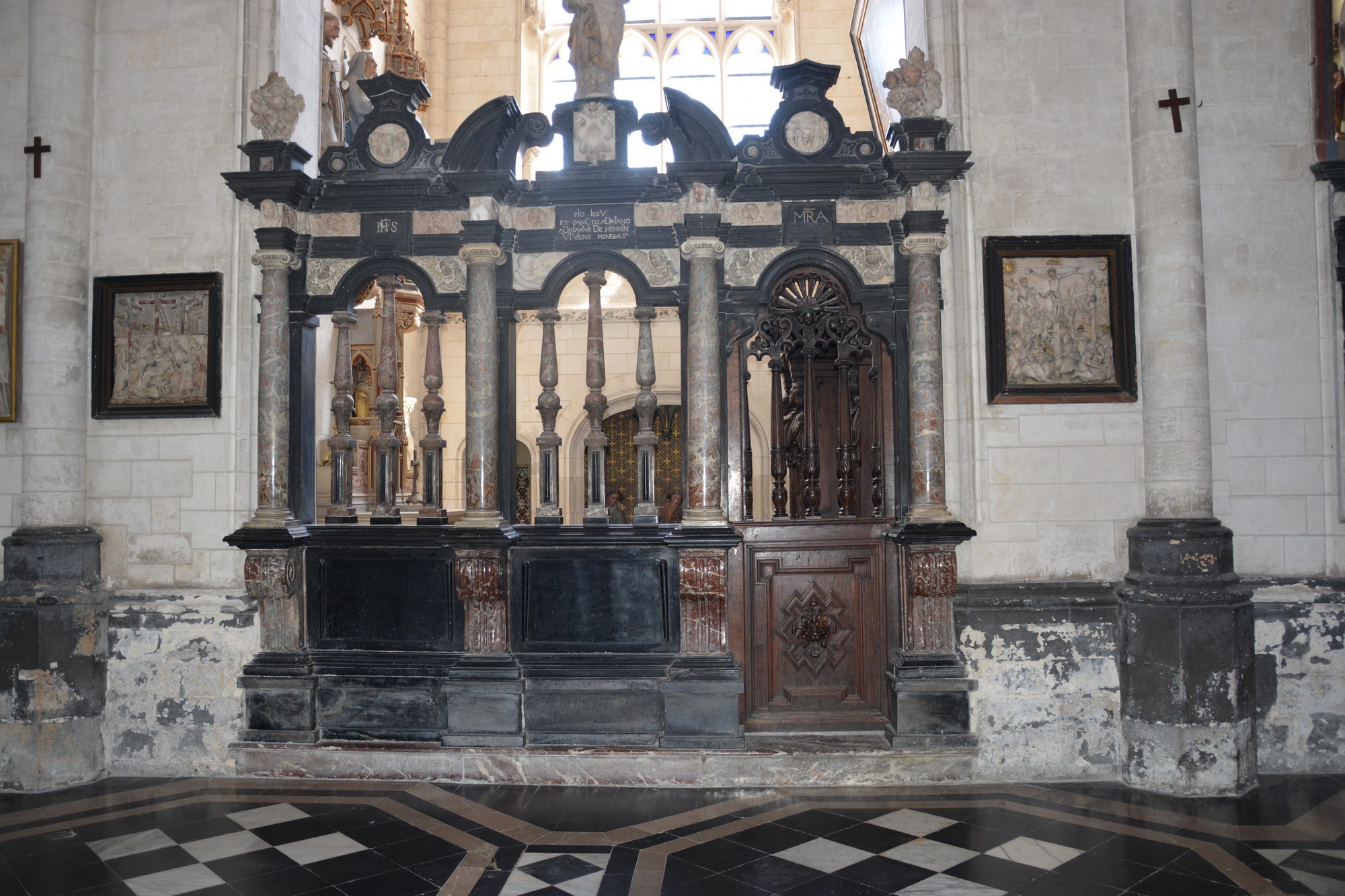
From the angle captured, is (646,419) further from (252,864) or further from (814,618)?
(252,864)

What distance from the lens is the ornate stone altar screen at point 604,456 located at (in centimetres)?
513

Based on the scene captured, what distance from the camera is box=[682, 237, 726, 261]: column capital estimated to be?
522 centimetres

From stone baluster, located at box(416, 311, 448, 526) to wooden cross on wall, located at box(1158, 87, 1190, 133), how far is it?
4.35 m

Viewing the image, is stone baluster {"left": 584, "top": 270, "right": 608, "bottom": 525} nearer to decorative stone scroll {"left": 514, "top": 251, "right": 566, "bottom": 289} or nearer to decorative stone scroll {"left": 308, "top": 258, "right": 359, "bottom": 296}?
decorative stone scroll {"left": 514, "top": 251, "right": 566, "bottom": 289}

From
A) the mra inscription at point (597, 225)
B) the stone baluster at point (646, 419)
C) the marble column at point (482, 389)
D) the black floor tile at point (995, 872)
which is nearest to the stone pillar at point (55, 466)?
the marble column at point (482, 389)

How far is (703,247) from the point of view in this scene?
5.22 metres

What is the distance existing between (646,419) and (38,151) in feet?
12.9

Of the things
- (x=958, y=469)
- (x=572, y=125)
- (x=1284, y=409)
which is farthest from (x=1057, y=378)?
(x=572, y=125)

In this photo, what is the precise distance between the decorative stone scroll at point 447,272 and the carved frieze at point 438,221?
6.4 inches

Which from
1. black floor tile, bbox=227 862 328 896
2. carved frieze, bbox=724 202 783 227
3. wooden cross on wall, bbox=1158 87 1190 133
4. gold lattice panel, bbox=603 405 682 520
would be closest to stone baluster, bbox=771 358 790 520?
carved frieze, bbox=724 202 783 227

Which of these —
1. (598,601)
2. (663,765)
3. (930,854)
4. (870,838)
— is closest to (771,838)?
(870,838)

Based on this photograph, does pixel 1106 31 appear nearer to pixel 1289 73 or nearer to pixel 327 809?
pixel 1289 73

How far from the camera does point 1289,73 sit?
528cm

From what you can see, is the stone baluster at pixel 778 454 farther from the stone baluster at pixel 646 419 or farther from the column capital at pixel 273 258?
the column capital at pixel 273 258
